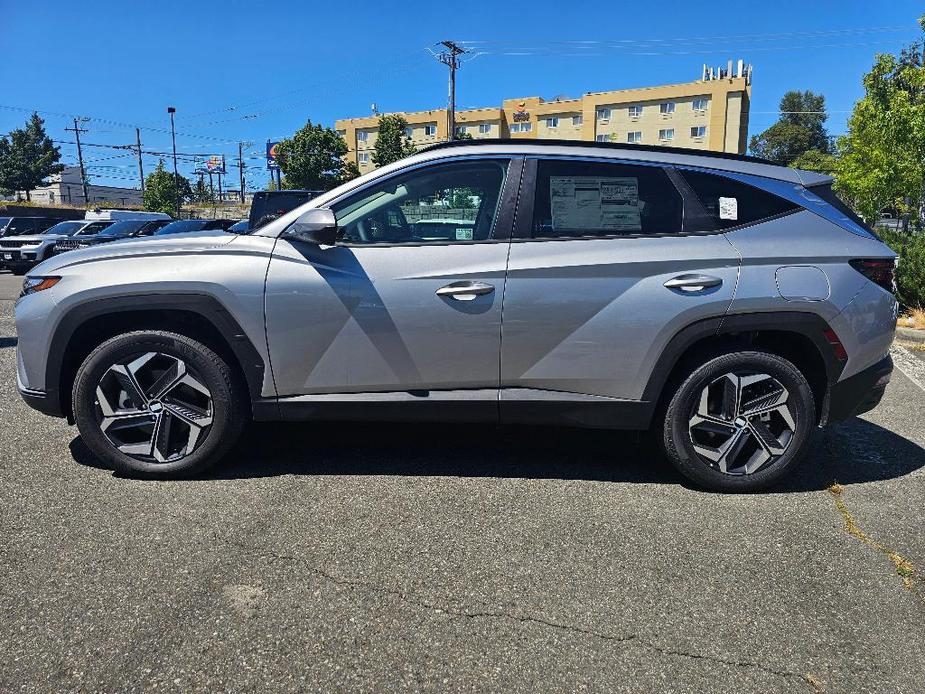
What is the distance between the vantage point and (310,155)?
4984 centimetres

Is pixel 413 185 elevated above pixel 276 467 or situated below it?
above

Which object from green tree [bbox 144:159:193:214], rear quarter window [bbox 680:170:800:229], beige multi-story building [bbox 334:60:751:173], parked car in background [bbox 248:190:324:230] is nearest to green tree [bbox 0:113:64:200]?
green tree [bbox 144:159:193:214]

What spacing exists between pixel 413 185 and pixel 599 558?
2101mm

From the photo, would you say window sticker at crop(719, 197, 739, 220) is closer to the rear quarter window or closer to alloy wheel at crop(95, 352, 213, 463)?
the rear quarter window

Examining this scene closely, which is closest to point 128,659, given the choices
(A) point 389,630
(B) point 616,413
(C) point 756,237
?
(A) point 389,630

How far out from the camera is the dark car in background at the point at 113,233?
1805cm

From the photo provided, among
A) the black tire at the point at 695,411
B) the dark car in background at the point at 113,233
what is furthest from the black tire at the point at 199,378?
the dark car in background at the point at 113,233

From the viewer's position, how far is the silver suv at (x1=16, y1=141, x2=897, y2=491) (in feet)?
11.3

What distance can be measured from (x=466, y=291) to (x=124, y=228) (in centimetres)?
2085

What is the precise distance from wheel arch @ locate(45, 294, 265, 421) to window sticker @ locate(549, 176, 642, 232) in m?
1.76

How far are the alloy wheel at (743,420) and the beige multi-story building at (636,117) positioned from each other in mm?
57572

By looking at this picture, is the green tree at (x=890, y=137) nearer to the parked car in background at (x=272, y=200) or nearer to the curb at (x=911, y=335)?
the curb at (x=911, y=335)

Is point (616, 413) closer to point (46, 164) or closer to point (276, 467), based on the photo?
point (276, 467)

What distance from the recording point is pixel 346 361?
11.4ft
